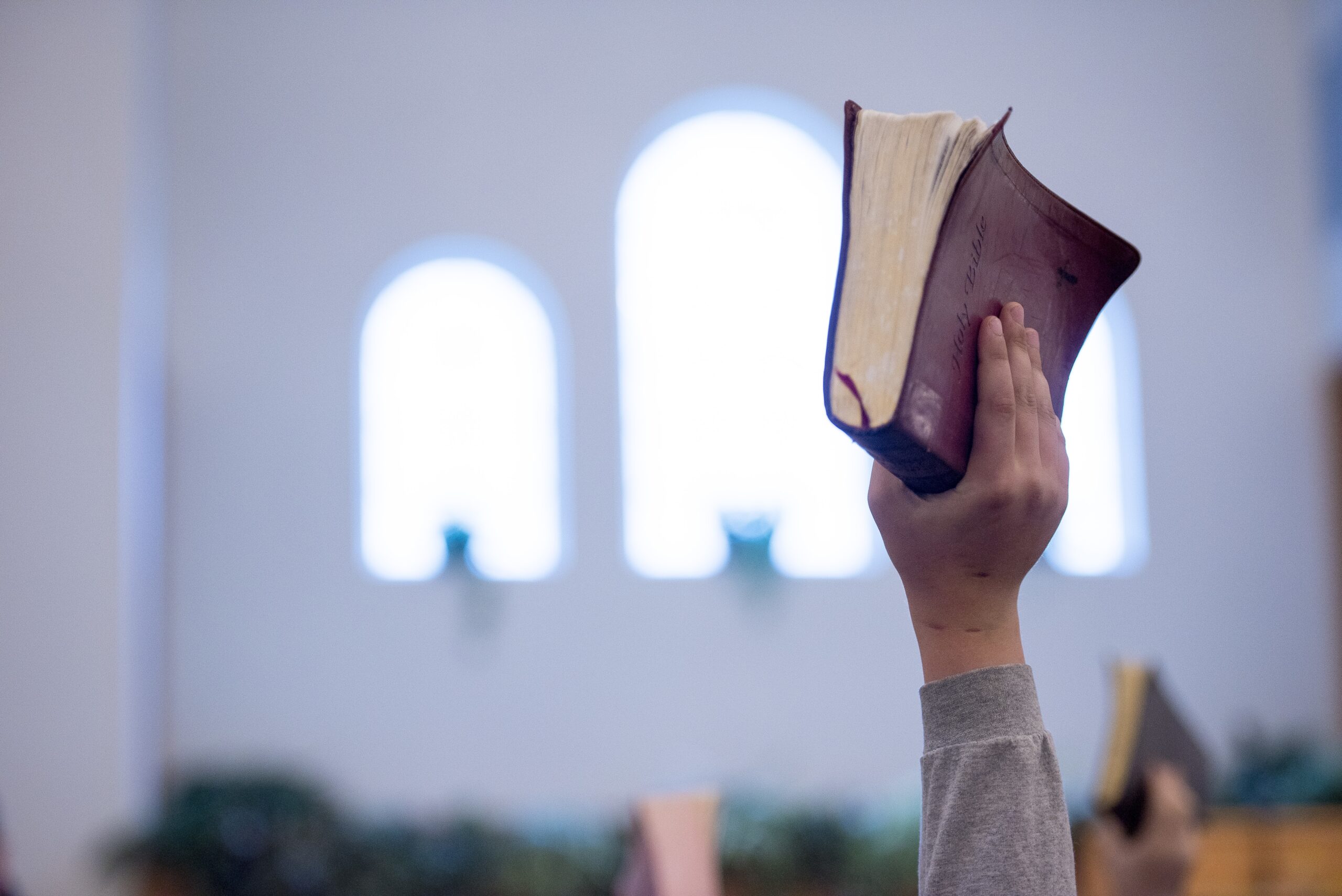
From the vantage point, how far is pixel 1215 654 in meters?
5.46

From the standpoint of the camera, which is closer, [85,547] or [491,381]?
[85,547]

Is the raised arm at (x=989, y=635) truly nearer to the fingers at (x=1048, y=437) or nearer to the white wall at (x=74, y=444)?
the fingers at (x=1048, y=437)

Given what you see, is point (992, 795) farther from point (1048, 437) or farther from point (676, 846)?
Answer: point (676, 846)

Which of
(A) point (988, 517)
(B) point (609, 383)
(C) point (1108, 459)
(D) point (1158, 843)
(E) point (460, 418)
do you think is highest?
(B) point (609, 383)

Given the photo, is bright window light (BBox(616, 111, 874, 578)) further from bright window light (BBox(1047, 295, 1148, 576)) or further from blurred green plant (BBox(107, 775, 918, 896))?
blurred green plant (BBox(107, 775, 918, 896))

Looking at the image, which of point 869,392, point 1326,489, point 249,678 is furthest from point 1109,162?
point 869,392

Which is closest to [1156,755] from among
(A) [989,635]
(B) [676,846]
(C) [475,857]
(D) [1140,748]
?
(D) [1140,748]

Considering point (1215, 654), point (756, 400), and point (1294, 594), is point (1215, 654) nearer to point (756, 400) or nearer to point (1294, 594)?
point (1294, 594)

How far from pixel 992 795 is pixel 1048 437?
0.16 meters

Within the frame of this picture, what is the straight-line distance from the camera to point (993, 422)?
501mm

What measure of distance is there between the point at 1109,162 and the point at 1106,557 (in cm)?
188

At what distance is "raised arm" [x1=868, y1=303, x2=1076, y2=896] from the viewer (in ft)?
1.63

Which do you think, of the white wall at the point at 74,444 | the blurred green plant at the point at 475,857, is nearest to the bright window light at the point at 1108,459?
the blurred green plant at the point at 475,857

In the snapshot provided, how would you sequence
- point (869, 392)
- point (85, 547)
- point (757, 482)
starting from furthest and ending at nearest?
point (757, 482) → point (85, 547) → point (869, 392)
